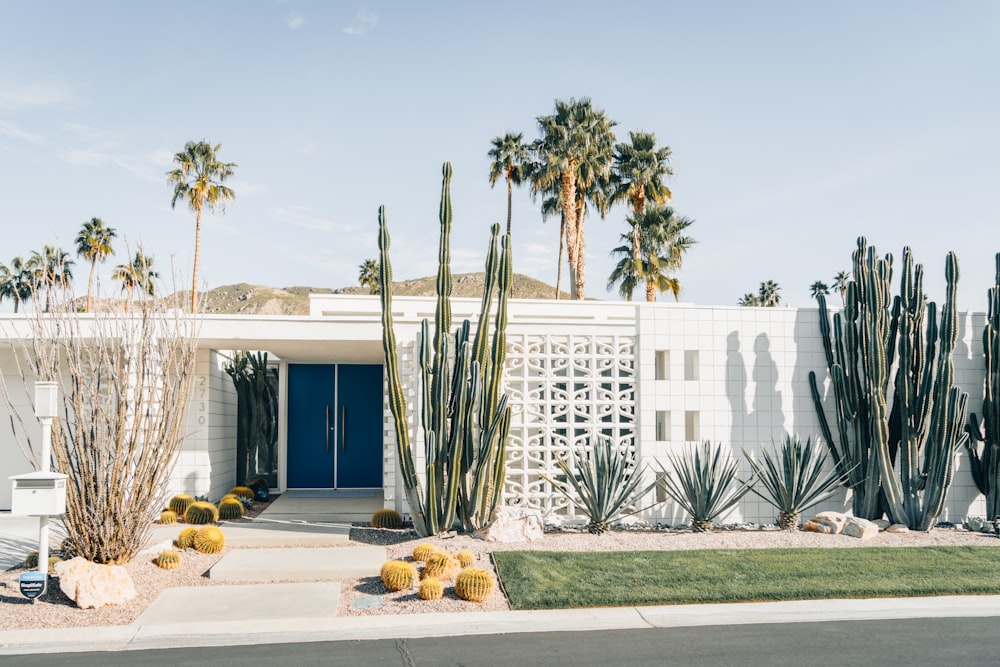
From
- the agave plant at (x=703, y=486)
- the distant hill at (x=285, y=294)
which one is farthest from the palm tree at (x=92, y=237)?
the distant hill at (x=285, y=294)

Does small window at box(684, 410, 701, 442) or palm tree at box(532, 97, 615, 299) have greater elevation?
palm tree at box(532, 97, 615, 299)

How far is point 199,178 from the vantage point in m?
31.8

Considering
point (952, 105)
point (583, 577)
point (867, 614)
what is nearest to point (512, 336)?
point (583, 577)

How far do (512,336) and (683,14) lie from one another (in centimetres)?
603

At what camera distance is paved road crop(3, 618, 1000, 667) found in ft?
20.5

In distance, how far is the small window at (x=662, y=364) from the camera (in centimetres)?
1229

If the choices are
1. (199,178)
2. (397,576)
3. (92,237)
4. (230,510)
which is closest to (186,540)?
(230,510)

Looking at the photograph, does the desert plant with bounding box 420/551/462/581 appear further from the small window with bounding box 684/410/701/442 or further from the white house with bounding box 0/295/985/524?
the small window with bounding box 684/410/701/442

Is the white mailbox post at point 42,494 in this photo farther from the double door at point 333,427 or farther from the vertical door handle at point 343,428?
the vertical door handle at point 343,428

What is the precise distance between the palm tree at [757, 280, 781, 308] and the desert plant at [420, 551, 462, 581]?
4110cm

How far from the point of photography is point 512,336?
41.0 feet

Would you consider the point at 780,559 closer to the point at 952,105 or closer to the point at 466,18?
the point at 952,105

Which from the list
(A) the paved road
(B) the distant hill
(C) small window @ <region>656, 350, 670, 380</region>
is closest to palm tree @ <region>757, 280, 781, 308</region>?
(C) small window @ <region>656, 350, 670, 380</region>

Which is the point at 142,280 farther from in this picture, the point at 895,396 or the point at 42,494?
the point at 895,396
